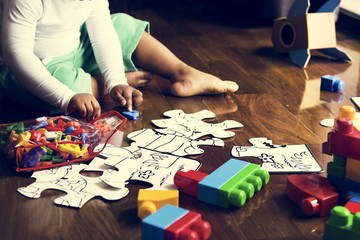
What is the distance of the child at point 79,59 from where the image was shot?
1.35 metres

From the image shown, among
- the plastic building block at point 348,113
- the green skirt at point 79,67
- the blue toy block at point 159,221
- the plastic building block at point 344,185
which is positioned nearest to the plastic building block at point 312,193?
the plastic building block at point 344,185

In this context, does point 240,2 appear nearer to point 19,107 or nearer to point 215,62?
point 215,62

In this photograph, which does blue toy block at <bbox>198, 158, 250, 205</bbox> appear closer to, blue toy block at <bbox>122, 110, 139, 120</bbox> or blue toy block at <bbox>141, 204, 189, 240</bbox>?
blue toy block at <bbox>141, 204, 189, 240</bbox>

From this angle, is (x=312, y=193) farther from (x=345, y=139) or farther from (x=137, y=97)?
(x=137, y=97)

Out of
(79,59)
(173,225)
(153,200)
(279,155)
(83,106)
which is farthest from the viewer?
(79,59)

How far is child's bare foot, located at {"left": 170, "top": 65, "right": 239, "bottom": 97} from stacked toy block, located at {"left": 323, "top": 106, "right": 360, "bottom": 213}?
57 cm

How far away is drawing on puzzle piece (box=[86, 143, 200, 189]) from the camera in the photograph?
1105 millimetres

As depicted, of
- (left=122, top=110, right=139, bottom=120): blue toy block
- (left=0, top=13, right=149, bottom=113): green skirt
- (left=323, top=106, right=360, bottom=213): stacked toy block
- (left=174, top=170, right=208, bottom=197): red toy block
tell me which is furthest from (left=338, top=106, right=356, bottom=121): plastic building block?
(left=0, top=13, right=149, bottom=113): green skirt

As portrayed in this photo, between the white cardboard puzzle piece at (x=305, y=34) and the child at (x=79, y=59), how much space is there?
411mm

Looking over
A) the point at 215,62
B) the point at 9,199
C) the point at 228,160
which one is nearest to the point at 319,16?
the point at 215,62

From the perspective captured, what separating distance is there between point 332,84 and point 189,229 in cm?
89

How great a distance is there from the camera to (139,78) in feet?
5.32

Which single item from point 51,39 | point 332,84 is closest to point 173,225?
point 51,39

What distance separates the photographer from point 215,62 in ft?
6.34
